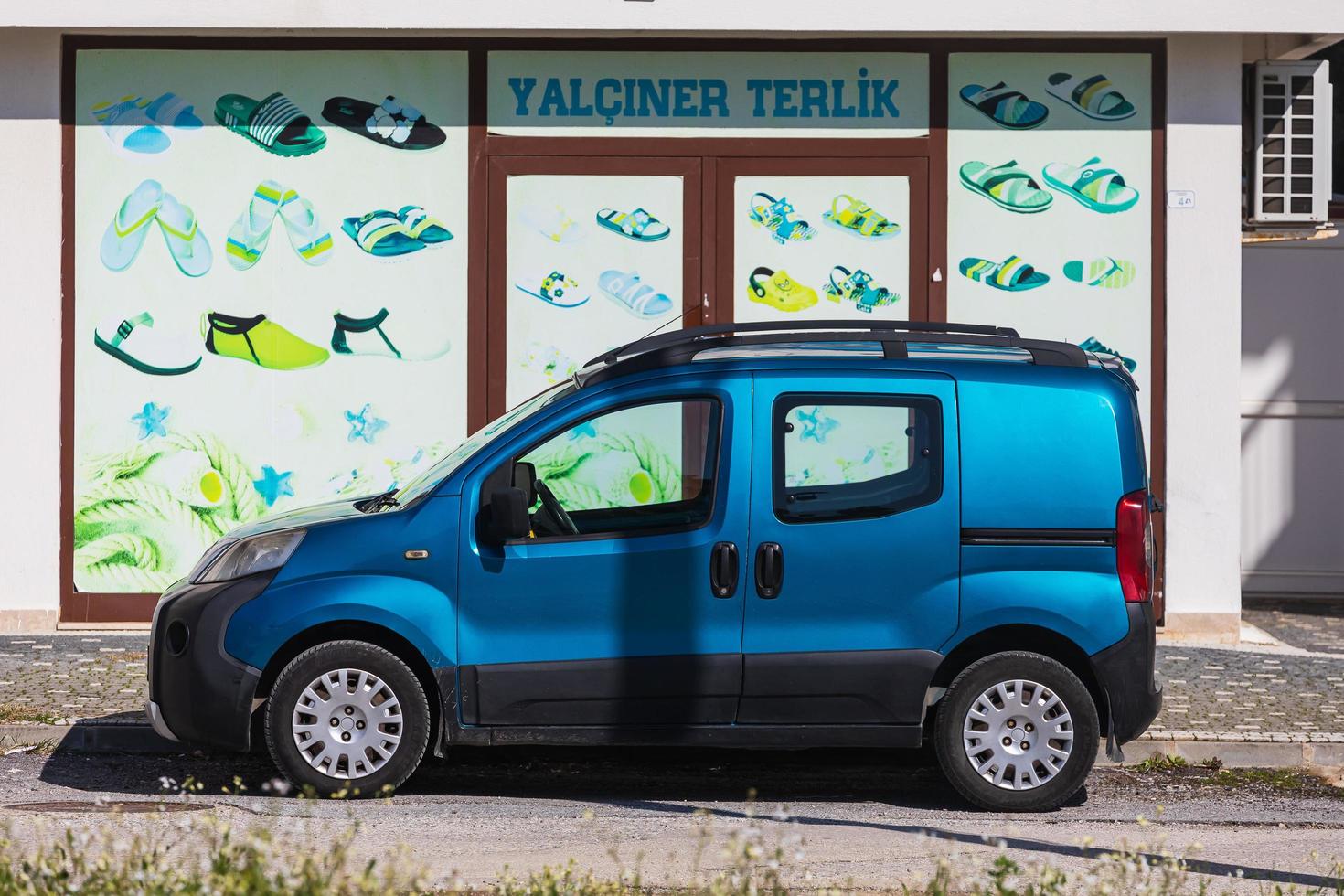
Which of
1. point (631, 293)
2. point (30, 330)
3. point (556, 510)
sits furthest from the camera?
point (631, 293)

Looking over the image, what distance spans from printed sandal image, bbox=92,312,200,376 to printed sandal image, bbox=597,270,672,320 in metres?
2.71

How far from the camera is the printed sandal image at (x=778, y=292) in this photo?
11094mm

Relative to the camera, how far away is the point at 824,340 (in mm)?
7180

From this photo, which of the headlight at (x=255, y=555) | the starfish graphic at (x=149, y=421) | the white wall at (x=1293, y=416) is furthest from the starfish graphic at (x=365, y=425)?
the white wall at (x=1293, y=416)

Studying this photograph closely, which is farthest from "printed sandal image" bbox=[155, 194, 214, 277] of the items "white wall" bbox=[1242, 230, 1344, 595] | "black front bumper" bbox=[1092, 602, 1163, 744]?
"white wall" bbox=[1242, 230, 1344, 595]

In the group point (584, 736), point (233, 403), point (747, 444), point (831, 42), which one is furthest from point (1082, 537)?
point (233, 403)

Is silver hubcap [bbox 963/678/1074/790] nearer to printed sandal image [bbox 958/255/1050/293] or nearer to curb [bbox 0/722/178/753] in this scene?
curb [bbox 0/722/178/753]

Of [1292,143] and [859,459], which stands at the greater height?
[1292,143]

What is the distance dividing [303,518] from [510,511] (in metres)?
1.10

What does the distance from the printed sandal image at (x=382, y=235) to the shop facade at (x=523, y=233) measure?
2cm

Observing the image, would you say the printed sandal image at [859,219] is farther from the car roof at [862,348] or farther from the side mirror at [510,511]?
the side mirror at [510,511]

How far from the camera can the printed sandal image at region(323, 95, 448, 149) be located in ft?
36.2

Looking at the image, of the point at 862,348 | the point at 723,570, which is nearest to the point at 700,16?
the point at 862,348

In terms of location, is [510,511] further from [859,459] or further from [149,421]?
[149,421]
